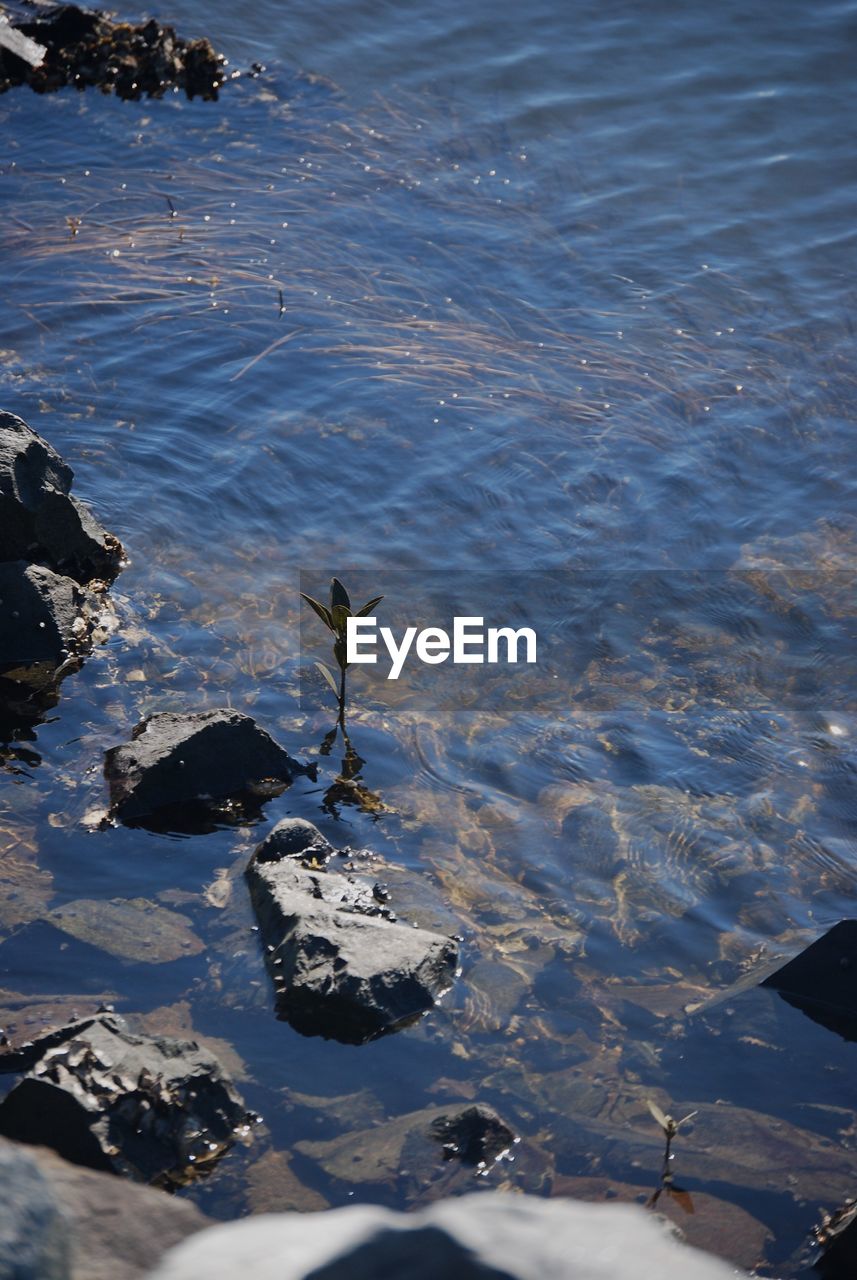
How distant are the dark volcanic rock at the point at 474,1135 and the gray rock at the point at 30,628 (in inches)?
114

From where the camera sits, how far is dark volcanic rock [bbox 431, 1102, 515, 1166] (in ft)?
13.1

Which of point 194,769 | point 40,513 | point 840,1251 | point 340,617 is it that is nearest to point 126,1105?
point 194,769

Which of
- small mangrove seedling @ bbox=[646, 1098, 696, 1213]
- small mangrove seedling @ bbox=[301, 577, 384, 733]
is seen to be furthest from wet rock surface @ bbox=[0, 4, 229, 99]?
small mangrove seedling @ bbox=[646, 1098, 696, 1213]

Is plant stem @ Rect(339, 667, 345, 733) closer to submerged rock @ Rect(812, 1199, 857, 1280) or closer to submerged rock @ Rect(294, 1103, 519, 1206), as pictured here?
submerged rock @ Rect(294, 1103, 519, 1206)

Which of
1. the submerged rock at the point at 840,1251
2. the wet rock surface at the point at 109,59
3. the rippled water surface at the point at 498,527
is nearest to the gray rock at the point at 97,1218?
the rippled water surface at the point at 498,527

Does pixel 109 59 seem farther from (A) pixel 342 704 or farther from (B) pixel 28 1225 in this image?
(B) pixel 28 1225

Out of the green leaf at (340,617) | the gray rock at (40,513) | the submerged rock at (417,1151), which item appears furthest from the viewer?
the gray rock at (40,513)

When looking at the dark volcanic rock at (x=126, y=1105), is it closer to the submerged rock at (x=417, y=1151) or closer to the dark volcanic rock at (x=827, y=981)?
the submerged rock at (x=417, y=1151)

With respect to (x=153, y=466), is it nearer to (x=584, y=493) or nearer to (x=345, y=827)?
(x=584, y=493)

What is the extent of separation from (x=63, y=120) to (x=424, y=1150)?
1047cm

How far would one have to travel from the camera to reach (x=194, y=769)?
5230 millimetres

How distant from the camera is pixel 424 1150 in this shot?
399 cm

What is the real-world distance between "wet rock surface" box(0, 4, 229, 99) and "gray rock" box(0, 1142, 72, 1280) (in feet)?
37.8

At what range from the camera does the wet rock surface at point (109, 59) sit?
12102 mm
